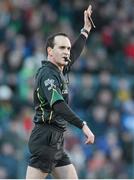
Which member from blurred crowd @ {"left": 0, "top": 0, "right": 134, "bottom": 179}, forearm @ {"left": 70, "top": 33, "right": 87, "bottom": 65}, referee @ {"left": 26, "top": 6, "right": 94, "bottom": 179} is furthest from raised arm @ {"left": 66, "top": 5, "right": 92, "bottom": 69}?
blurred crowd @ {"left": 0, "top": 0, "right": 134, "bottom": 179}

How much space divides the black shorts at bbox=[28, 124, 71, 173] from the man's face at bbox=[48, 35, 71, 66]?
0.67 m

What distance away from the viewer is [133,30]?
1727cm

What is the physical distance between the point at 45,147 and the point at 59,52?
0.99m

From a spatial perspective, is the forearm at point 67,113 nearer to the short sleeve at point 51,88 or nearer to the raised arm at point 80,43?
the short sleeve at point 51,88

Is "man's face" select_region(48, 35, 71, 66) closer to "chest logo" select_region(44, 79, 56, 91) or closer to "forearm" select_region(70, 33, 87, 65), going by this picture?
"chest logo" select_region(44, 79, 56, 91)

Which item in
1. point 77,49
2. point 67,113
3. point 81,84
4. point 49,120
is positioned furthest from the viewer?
point 81,84

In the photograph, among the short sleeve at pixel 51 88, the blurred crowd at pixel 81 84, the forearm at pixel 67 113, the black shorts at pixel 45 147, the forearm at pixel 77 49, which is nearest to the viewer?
the forearm at pixel 67 113

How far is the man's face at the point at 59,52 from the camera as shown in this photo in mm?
8266

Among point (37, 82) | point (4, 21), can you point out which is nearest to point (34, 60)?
point (4, 21)

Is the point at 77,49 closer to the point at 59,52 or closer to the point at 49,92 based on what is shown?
the point at 59,52

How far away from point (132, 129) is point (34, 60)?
2.20 meters

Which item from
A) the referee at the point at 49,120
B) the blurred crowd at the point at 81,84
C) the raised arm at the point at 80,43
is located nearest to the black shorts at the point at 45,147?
the referee at the point at 49,120

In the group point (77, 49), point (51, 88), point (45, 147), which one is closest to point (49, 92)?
point (51, 88)

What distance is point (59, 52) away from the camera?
827cm
